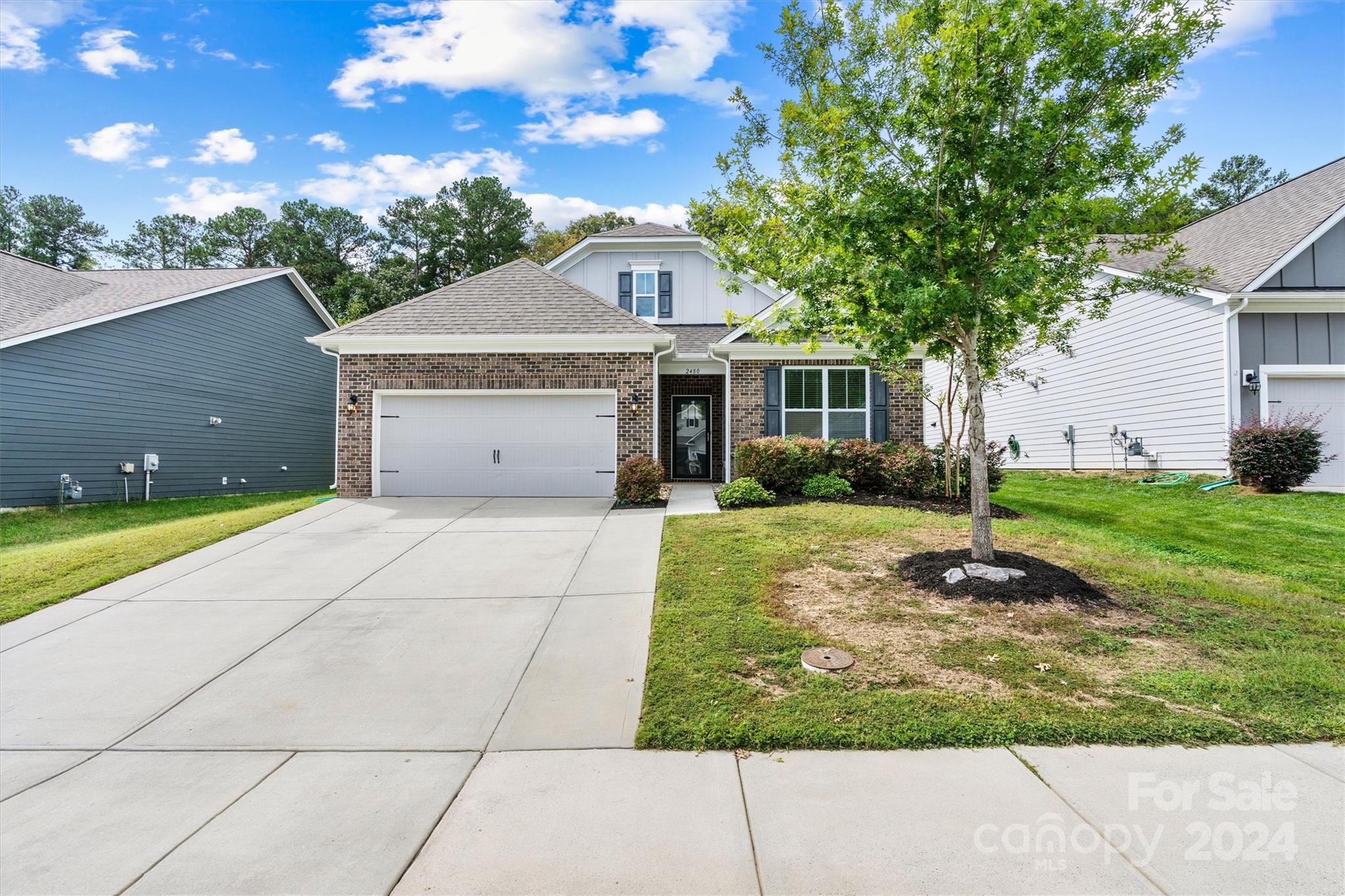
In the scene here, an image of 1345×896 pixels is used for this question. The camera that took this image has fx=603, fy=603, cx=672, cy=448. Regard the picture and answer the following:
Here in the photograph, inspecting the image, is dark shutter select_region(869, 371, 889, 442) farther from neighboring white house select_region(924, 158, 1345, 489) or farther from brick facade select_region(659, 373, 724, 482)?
brick facade select_region(659, 373, 724, 482)

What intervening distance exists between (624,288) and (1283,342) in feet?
45.4

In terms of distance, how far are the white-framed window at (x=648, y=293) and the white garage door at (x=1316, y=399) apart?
42.0 feet

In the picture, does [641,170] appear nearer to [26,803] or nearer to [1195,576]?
[1195,576]

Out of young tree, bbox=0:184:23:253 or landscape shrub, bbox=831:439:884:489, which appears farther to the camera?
young tree, bbox=0:184:23:253

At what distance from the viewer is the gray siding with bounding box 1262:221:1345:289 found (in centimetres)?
1115

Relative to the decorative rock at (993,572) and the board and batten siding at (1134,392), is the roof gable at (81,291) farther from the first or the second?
the board and batten siding at (1134,392)

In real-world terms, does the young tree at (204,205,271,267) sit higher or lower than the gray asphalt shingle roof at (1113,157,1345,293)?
higher

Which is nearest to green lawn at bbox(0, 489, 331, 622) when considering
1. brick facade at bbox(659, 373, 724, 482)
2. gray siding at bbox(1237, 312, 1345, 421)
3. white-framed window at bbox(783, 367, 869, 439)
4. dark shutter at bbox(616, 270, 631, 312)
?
brick facade at bbox(659, 373, 724, 482)

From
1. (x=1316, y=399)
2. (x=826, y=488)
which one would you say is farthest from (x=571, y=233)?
(x=1316, y=399)

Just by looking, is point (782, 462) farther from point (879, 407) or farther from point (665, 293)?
point (665, 293)

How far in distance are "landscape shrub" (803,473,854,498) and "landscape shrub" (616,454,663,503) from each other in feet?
8.63

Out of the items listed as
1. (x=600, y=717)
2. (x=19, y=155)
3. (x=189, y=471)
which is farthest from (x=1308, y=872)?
(x=19, y=155)

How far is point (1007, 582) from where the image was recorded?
546 cm

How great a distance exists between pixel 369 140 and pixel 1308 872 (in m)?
21.0
